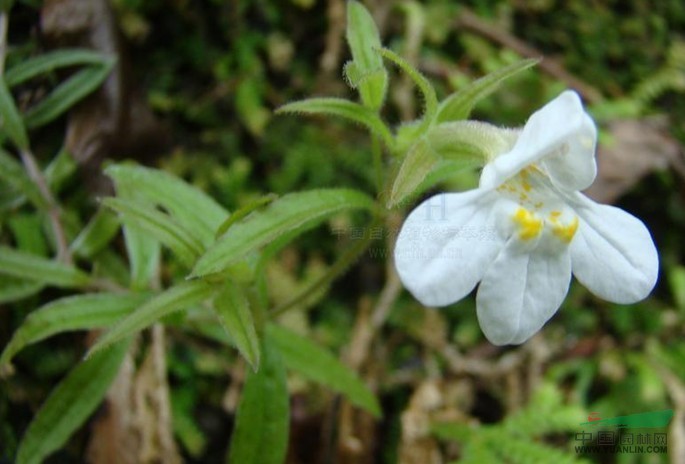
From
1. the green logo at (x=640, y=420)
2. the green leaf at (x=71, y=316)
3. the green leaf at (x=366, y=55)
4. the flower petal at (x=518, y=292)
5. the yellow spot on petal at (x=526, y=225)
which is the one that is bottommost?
the green logo at (x=640, y=420)

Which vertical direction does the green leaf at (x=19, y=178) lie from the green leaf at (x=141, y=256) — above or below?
above

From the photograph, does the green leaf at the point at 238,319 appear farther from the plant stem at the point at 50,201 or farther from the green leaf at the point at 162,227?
the plant stem at the point at 50,201

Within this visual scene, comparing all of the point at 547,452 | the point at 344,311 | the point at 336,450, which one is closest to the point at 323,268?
the point at 344,311

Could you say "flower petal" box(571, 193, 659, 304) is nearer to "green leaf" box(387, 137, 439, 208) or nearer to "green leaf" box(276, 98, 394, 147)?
"green leaf" box(387, 137, 439, 208)

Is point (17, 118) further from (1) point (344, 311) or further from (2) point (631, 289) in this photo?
(2) point (631, 289)

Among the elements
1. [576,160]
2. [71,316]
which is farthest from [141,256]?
[576,160]

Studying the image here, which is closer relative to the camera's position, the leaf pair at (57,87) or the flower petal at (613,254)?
the flower petal at (613,254)

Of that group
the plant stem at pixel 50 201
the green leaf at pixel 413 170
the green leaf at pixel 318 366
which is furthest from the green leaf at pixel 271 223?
the plant stem at pixel 50 201

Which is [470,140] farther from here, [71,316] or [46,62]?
[46,62]
